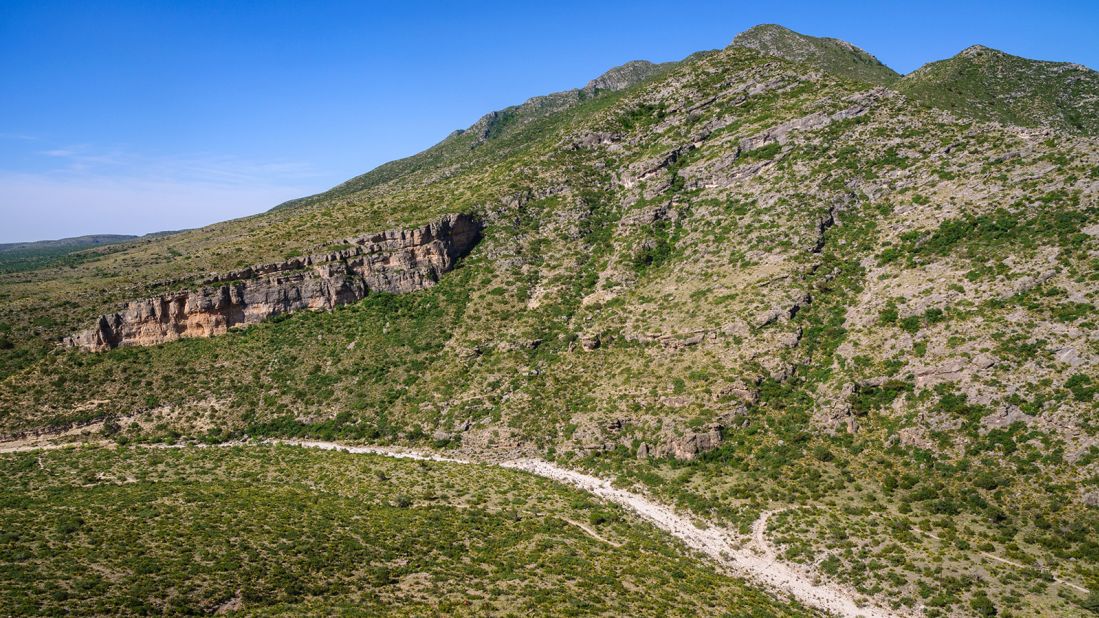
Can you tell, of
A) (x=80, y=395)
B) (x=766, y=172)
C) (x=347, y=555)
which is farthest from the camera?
(x=766, y=172)

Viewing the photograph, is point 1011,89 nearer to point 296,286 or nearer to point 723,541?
point 723,541

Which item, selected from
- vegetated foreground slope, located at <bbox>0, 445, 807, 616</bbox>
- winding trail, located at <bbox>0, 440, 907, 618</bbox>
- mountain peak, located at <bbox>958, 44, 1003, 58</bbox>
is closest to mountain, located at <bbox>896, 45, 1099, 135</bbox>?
mountain peak, located at <bbox>958, 44, 1003, 58</bbox>

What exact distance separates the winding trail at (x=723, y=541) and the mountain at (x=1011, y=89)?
6648 cm

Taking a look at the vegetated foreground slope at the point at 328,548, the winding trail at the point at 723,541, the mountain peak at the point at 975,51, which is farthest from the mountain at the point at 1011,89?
the vegetated foreground slope at the point at 328,548

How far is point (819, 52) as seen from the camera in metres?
106

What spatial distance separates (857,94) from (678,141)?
2157 centimetres

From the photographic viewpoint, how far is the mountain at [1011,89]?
76.1 meters

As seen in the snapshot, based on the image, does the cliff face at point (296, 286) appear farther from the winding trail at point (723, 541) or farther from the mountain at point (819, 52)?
the mountain at point (819, 52)

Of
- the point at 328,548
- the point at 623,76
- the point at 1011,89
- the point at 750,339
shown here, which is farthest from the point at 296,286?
the point at 623,76

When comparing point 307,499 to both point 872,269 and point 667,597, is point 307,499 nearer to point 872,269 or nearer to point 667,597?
point 667,597

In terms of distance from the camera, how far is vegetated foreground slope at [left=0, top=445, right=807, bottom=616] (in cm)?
2706

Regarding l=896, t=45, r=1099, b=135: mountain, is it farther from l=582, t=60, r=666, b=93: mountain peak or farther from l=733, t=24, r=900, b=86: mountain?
l=582, t=60, r=666, b=93: mountain peak

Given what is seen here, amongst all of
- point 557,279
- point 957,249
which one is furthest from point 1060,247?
point 557,279

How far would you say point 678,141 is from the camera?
7950 centimetres
